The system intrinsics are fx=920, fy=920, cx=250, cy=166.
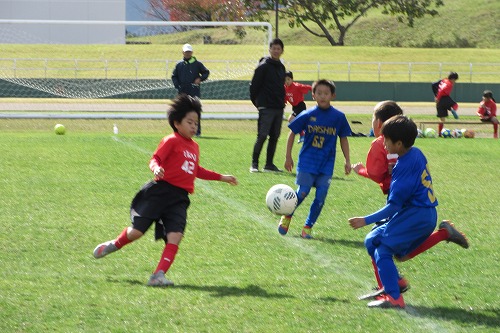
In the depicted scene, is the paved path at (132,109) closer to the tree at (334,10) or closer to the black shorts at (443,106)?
the black shorts at (443,106)

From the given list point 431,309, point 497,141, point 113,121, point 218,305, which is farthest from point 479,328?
point 113,121

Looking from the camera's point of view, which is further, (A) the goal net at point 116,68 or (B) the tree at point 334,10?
(B) the tree at point 334,10

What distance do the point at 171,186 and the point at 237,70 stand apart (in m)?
24.2

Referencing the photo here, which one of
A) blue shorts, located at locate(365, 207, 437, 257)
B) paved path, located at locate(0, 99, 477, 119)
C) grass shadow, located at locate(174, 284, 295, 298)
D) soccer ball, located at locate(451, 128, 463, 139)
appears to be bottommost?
paved path, located at locate(0, 99, 477, 119)

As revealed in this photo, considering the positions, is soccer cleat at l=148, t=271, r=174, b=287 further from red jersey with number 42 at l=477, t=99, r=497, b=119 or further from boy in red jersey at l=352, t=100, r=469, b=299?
red jersey with number 42 at l=477, t=99, r=497, b=119

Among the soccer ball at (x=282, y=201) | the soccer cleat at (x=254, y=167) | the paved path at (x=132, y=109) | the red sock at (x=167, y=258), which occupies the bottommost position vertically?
the paved path at (x=132, y=109)

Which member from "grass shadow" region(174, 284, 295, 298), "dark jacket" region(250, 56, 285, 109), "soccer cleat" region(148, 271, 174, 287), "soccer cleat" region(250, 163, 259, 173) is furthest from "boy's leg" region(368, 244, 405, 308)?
"dark jacket" region(250, 56, 285, 109)

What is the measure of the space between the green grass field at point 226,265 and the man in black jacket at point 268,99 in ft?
1.67

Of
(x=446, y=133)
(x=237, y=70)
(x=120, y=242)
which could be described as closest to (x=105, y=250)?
(x=120, y=242)

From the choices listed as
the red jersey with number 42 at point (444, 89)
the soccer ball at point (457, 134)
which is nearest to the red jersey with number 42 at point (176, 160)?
the soccer ball at point (457, 134)

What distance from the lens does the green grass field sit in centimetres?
578

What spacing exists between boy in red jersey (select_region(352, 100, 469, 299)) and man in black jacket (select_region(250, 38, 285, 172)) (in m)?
6.84

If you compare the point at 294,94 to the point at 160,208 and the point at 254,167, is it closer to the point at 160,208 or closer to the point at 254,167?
the point at 254,167

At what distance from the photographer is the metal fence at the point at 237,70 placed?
35.7 m
